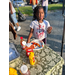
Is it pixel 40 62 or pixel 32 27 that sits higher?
pixel 32 27

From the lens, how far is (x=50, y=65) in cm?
98

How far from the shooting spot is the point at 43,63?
101 cm

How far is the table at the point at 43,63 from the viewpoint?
3.02 feet

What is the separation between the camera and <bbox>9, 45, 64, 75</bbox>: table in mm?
921

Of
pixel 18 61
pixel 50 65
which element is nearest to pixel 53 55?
pixel 50 65
